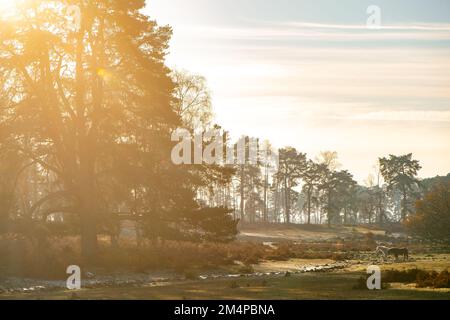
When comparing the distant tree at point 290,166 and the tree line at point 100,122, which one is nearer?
the tree line at point 100,122

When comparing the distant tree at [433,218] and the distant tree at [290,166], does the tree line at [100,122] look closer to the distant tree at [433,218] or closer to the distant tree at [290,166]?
the distant tree at [433,218]

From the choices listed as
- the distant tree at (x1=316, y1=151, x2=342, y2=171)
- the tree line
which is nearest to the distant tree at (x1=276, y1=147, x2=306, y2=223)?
the distant tree at (x1=316, y1=151, x2=342, y2=171)

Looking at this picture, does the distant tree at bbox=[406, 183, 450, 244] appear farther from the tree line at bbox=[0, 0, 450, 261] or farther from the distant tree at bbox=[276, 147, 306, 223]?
the distant tree at bbox=[276, 147, 306, 223]

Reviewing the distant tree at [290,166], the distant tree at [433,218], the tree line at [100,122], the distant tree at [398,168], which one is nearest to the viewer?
the tree line at [100,122]

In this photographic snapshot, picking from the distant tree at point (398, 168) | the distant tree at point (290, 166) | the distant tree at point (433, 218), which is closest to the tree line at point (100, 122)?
the distant tree at point (433, 218)

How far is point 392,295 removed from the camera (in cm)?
1928

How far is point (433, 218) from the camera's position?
60812mm

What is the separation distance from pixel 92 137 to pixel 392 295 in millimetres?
20126

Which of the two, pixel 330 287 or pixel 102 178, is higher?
pixel 102 178

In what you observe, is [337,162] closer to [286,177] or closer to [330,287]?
[286,177]

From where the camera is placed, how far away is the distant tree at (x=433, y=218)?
198ft
